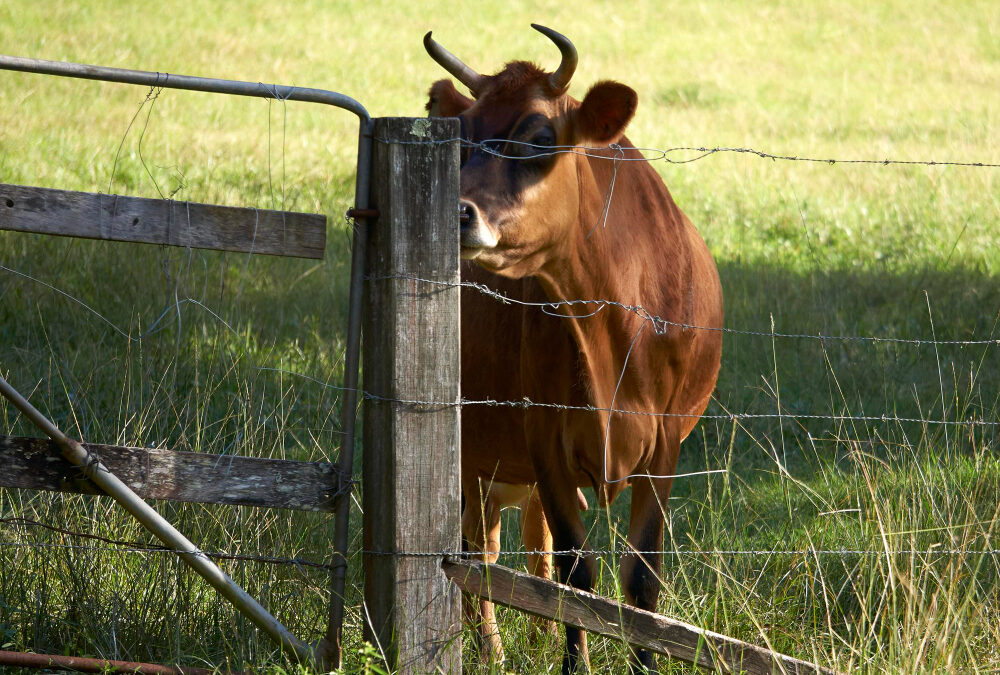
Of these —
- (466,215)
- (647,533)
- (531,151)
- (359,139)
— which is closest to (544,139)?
(531,151)

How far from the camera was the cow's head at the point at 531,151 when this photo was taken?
315cm

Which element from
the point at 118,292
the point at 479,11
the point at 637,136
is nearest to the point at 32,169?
the point at 118,292

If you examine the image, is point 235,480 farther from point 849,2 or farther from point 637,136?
point 849,2

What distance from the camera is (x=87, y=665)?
278cm

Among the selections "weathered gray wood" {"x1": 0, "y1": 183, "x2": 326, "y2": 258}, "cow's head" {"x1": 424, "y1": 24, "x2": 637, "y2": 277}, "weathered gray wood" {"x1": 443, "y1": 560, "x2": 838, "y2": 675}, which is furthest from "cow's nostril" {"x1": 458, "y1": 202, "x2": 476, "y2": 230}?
"weathered gray wood" {"x1": 443, "y1": 560, "x2": 838, "y2": 675}

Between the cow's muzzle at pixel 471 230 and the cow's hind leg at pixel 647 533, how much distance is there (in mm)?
1087

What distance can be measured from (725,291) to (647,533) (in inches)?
169

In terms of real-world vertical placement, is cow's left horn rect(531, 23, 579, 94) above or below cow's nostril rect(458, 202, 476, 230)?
above

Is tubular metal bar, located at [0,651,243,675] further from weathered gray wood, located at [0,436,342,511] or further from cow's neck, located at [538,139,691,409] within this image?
cow's neck, located at [538,139,691,409]

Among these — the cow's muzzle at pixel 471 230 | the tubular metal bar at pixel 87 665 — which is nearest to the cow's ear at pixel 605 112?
the cow's muzzle at pixel 471 230

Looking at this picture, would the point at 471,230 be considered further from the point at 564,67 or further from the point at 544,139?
the point at 564,67

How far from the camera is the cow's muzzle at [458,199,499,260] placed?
2.88 metres

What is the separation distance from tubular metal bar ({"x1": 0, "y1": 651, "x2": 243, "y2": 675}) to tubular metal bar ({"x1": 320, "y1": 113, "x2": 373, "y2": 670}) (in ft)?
1.05

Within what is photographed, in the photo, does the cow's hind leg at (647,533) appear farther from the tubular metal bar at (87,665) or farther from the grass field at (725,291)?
the tubular metal bar at (87,665)
